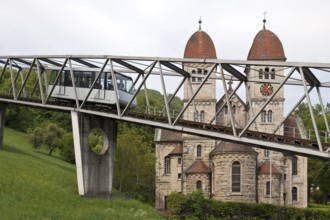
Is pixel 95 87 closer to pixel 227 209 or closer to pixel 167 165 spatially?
pixel 227 209

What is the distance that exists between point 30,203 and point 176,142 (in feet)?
117

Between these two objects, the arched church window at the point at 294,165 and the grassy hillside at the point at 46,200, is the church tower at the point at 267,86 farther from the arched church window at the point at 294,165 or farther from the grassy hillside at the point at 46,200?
the grassy hillside at the point at 46,200

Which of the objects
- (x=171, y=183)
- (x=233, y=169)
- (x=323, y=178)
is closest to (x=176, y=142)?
(x=171, y=183)

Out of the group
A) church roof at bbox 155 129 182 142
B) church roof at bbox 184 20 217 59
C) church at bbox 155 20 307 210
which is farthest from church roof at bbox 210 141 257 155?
church roof at bbox 184 20 217 59

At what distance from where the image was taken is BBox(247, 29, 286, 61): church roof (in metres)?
59.8

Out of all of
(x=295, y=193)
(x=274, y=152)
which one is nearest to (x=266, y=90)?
(x=274, y=152)

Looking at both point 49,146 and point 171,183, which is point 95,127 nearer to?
point 171,183

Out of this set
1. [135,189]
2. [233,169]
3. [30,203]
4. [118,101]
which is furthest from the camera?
[135,189]

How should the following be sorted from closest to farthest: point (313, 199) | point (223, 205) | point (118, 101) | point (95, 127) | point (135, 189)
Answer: point (118, 101) < point (95, 127) < point (223, 205) < point (135, 189) < point (313, 199)

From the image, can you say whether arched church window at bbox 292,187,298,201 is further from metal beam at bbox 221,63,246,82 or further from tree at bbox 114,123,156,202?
metal beam at bbox 221,63,246,82

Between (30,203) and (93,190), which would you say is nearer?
(30,203)

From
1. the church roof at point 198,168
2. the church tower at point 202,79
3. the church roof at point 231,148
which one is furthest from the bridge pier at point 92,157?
the church tower at point 202,79

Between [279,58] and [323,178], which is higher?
[279,58]

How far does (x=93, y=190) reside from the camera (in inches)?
1384
